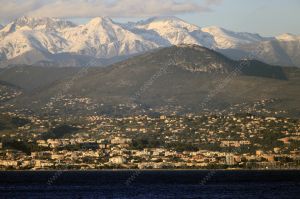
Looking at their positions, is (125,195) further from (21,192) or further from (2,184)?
(2,184)

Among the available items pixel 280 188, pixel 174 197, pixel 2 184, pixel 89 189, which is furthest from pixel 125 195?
pixel 2 184

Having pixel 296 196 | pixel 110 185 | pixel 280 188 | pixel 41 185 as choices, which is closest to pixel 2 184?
pixel 41 185

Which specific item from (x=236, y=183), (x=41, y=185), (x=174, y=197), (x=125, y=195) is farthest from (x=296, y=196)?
(x=41, y=185)

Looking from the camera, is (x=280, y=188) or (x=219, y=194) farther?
(x=280, y=188)

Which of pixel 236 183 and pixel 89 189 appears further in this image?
pixel 236 183

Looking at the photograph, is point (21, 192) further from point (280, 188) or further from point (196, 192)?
point (280, 188)

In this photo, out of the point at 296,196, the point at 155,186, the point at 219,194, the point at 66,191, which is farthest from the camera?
the point at 155,186

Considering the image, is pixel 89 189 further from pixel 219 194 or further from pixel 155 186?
pixel 219 194

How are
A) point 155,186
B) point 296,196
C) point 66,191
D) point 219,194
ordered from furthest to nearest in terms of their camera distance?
point 155,186 < point 66,191 < point 219,194 < point 296,196
